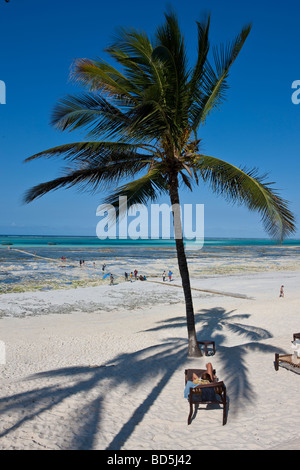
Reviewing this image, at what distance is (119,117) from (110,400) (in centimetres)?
610

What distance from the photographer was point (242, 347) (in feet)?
31.8

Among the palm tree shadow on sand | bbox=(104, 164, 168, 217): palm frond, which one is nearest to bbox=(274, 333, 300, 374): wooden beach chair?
the palm tree shadow on sand

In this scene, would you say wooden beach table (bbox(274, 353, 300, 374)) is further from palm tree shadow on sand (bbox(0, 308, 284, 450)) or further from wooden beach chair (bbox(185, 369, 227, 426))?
wooden beach chair (bbox(185, 369, 227, 426))

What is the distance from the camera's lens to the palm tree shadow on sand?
5.45 m

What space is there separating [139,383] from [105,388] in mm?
854

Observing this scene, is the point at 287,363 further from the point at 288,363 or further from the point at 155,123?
the point at 155,123

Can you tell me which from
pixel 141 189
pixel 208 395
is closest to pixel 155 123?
pixel 141 189

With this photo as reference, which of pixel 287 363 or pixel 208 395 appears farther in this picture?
pixel 287 363

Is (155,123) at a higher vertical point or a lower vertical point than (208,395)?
higher

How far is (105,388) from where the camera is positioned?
23.5 ft

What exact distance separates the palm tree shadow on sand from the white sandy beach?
0.02 meters

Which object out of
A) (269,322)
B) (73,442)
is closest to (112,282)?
(269,322)

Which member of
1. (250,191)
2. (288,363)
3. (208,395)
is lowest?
(208,395)

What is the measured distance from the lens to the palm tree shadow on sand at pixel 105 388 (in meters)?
5.45
